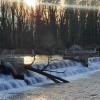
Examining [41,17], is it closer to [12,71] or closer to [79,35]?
[79,35]

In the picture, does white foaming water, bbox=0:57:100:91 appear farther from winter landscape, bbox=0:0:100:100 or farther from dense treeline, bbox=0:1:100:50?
dense treeline, bbox=0:1:100:50

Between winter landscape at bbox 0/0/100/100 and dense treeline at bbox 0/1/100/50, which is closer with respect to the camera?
winter landscape at bbox 0/0/100/100

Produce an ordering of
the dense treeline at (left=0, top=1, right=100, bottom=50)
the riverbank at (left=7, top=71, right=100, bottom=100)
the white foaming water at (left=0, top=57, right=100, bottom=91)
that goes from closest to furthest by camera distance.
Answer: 1. the riverbank at (left=7, top=71, right=100, bottom=100)
2. the white foaming water at (left=0, top=57, right=100, bottom=91)
3. the dense treeline at (left=0, top=1, right=100, bottom=50)

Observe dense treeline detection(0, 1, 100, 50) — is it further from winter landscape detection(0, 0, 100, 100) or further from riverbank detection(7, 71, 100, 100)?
riverbank detection(7, 71, 100, 100)

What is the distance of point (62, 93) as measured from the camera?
20.5 m

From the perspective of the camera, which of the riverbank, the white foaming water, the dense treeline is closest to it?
the riverbank

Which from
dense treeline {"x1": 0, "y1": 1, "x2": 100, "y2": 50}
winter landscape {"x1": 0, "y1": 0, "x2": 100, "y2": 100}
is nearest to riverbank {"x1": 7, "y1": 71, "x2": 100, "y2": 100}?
winter landscape {"x1": 0, "y1": 0, "x2": 100, "y2": 100}

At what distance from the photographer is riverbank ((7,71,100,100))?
1917 centimetres

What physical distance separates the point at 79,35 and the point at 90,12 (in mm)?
7839

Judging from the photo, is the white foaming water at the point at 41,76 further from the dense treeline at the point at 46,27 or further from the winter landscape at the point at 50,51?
the dense treeline at the point at 46,27

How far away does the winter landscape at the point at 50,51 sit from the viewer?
21.8m

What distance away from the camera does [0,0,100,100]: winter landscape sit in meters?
21.8

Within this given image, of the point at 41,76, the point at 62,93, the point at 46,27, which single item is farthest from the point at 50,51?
the point at 62,93

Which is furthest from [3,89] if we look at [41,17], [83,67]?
[41,17]
